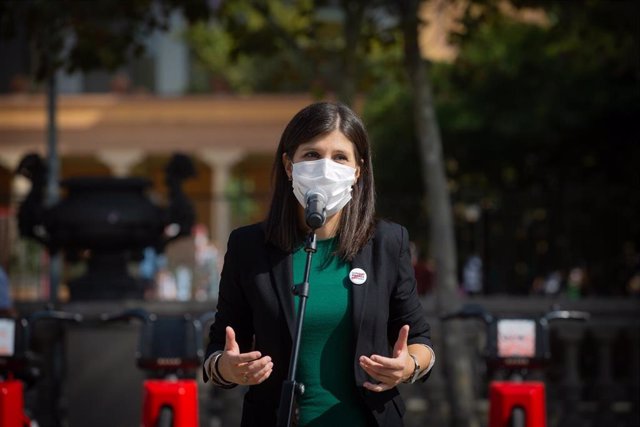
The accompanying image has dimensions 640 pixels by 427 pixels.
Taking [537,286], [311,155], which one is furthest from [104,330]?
[311,155]

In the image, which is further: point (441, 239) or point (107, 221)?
point (107, 221)

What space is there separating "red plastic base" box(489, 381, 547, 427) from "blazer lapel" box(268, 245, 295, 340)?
2.98 metres

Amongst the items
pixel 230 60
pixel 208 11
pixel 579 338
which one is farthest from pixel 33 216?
pixel 579 338

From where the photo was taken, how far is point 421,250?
1800 cm

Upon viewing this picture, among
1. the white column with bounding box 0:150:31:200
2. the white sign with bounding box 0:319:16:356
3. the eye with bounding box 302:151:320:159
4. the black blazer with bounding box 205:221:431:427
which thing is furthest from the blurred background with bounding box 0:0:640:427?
the white column with bounding box 0:150:31:200

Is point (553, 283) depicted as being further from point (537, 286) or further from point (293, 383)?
point (293, 383)

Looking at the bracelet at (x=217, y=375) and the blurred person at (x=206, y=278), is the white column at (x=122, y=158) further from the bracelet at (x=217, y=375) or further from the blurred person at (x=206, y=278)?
the bracelet at (x=217, y=375)

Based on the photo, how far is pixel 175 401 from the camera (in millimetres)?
6309

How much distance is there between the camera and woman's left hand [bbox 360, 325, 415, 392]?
3.55 m

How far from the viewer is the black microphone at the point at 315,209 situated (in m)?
3.62

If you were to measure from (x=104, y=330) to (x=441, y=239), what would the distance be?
2.80 m

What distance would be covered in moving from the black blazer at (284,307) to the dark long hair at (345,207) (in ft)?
0.13

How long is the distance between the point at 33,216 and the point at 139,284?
1157 mm

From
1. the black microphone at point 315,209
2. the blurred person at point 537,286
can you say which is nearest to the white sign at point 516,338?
the black microphone at point 315,209
